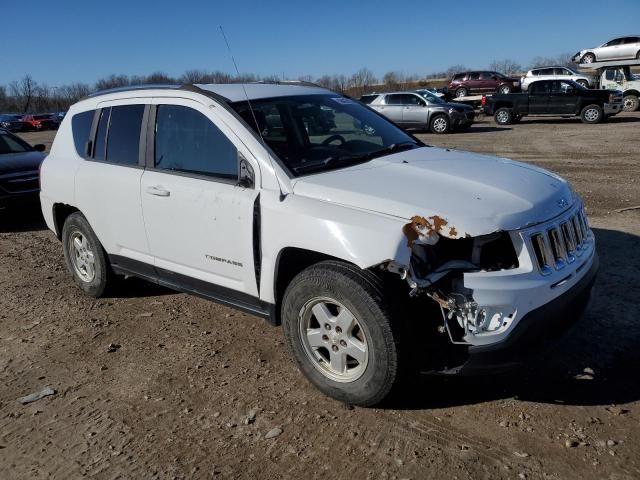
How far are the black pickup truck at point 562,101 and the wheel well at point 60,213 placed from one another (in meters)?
22.1

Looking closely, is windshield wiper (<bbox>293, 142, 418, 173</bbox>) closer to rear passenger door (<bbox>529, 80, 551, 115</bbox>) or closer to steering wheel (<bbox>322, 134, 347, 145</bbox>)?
steering wheel (<bbox>322, 134, 347, 145</bbox>)

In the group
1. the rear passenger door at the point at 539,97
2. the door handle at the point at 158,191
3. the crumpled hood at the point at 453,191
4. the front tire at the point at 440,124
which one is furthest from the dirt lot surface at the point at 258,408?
the rear passenger door at the point at 539,97

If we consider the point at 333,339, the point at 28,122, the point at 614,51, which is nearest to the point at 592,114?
the point at 614,51

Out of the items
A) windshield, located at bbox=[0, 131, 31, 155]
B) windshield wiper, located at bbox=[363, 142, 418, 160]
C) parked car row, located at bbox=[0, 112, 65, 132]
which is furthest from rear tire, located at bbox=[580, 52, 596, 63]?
parked car row, located at bbox=[0, 112, 65, 132]

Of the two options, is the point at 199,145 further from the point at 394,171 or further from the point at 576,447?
the point at 576,447

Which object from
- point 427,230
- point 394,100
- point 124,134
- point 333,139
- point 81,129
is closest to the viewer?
point 427,230

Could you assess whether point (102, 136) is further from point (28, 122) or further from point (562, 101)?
point (28, 122)

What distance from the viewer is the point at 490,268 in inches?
116

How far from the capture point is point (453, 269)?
2936 millimetres

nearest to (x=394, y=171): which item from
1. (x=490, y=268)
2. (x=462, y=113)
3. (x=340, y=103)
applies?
(x=490, y=268)

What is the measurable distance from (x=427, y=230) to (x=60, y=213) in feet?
13.5

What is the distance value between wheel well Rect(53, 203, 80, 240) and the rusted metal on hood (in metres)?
3.73

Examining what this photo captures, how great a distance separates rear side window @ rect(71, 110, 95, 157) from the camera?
5004 mm

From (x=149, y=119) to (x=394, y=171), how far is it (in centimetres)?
199
